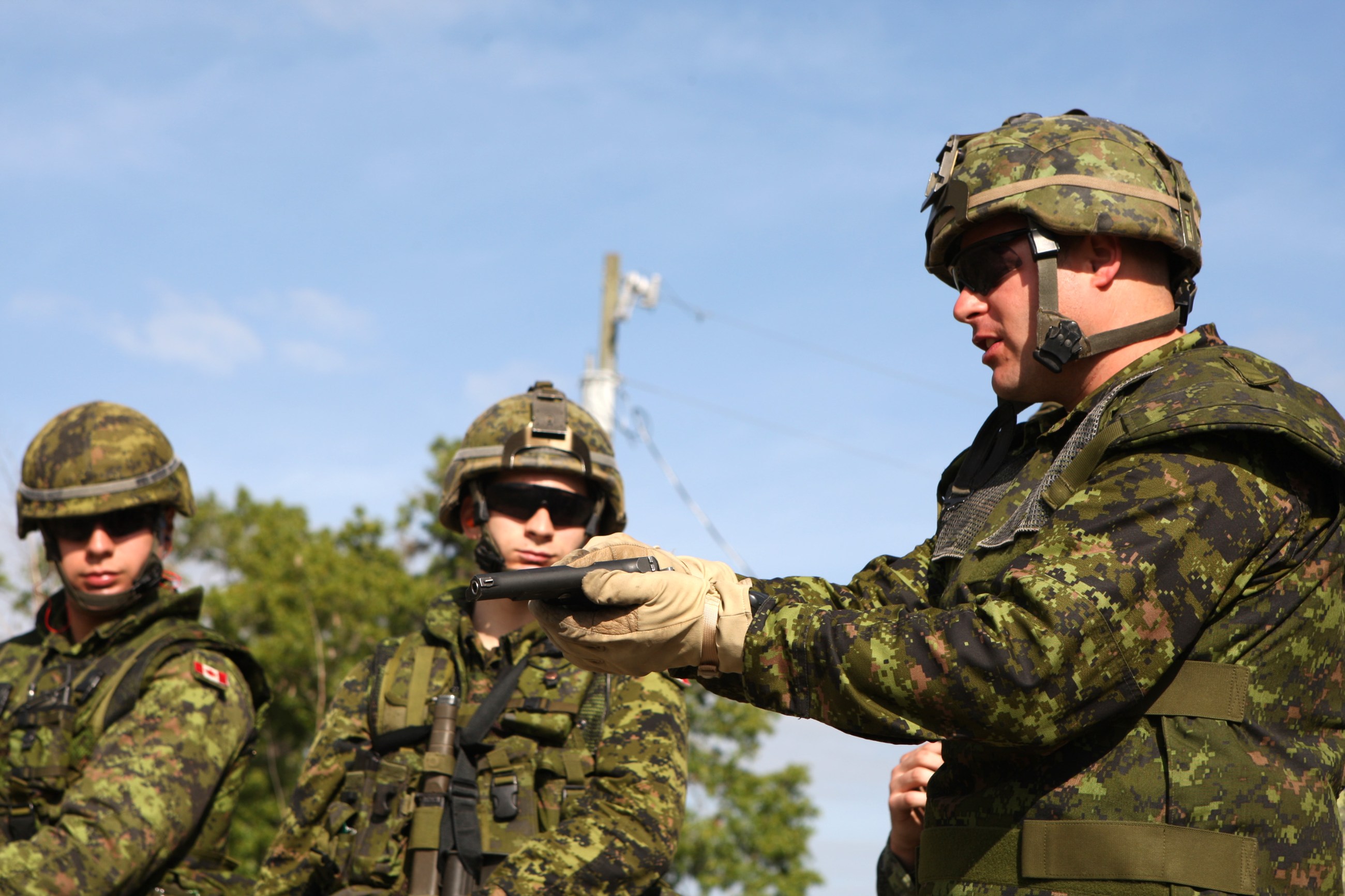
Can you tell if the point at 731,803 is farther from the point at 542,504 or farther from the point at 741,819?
the point at 542,504

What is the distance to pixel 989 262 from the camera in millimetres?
3670

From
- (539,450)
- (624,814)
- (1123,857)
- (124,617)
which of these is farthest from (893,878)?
(124,617)

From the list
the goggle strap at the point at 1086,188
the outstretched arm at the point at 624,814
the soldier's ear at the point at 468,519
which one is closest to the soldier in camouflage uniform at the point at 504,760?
the outstretched arm at the point at 624,814

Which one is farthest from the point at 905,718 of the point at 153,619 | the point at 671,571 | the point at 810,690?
the point at 153,619

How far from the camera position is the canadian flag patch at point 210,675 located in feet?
19.7

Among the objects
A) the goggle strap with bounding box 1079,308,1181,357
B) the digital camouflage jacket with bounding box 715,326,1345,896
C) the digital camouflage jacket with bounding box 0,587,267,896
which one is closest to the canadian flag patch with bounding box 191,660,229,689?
the digital camouflage jacket with bounding box 0,587,267,896

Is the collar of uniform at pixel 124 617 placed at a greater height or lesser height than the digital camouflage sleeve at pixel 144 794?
greater

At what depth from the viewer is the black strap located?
5246mm

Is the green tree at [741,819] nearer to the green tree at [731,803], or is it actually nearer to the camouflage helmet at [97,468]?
the green tree at [731,803]

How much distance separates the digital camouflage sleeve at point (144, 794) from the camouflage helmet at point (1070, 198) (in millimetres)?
3816

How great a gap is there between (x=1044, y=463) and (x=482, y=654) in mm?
3015

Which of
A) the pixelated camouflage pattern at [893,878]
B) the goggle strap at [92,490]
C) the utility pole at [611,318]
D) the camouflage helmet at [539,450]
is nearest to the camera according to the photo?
the pixelated camouflage pattern at [893,878]

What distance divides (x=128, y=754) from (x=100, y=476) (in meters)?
1.56

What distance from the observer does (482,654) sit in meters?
5.80
